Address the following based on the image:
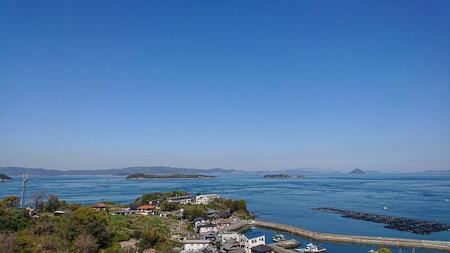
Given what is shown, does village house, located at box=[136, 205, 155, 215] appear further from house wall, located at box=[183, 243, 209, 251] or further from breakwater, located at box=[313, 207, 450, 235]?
breakwater, located at box=[313, 207, 450, 235]

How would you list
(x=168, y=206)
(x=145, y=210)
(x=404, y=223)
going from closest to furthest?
(x=404, y=223), (x=145, y=210), (x=168, y=206)

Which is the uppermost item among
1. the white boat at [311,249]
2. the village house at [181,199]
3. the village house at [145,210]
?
the village house at [181,199]

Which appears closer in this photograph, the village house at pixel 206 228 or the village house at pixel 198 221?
the village house at pixel 206 228

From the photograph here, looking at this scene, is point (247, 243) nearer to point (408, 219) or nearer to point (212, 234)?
point (212, 234)

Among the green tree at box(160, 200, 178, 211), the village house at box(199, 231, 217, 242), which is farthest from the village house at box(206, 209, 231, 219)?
the village house at box(199, 231, 217, 242)

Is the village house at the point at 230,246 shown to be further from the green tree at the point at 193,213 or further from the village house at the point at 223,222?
the green tree at the point at 193,213

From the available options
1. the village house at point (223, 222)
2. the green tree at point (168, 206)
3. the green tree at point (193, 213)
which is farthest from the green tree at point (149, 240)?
the green tree at point (168, 206)

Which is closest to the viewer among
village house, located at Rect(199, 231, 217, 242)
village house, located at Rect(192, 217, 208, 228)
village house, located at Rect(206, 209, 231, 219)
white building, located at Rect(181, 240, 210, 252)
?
white building, located at Rect(181, 240, 210, 252)

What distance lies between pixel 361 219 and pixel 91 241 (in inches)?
870

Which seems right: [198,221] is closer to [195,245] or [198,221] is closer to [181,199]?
[195,245]

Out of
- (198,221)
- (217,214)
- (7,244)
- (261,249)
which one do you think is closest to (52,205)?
(198,221)

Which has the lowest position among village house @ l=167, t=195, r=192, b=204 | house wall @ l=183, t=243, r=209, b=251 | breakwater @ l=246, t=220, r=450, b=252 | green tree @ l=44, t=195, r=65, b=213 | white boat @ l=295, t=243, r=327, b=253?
white boat @ l=295, t=243, r=327, b=253

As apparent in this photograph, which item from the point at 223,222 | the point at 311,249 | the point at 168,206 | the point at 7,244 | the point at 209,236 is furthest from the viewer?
the point at 168,206

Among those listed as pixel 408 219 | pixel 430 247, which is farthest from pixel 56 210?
pixel 408 219
